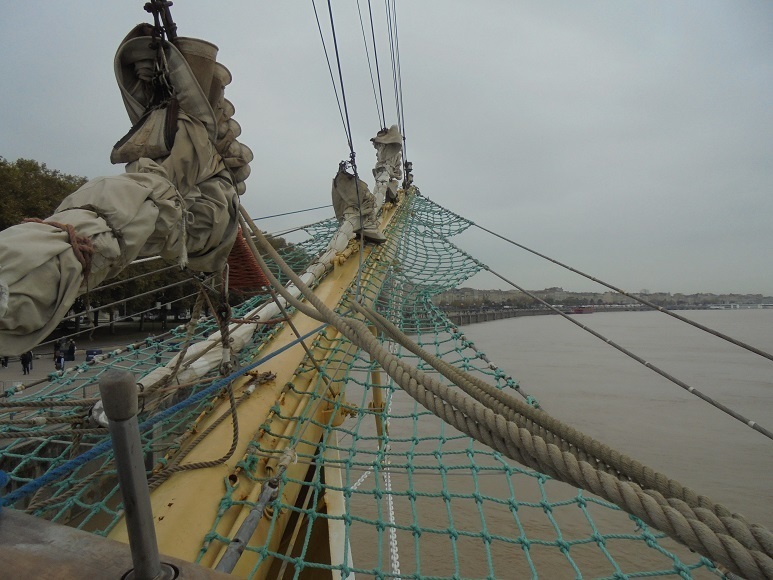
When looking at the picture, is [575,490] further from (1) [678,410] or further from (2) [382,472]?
(1) [678,410]

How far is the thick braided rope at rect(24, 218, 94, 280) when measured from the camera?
0.80 meters

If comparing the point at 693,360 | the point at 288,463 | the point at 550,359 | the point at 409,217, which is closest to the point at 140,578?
the point at 288,463

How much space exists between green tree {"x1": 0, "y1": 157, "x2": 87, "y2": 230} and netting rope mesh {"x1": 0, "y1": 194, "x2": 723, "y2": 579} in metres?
7.68

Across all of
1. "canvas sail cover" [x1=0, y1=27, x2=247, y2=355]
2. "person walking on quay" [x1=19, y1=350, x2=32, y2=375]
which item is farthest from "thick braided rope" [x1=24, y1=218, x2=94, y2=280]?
"person walking on quay" [x1=19, y1=350, x2=32, y2=375]

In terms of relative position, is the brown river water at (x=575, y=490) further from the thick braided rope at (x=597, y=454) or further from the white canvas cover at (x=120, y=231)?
the white canvas cover at (x=120, y=231)

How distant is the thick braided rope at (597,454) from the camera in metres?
0.81

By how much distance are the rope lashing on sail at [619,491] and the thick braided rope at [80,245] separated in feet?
2.23

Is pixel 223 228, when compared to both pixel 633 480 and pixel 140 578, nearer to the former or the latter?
pixel 140 578

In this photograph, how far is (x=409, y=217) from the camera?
552cm

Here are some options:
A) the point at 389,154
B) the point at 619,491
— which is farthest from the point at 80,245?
the point at 389,154

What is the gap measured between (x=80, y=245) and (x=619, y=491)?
1046mm

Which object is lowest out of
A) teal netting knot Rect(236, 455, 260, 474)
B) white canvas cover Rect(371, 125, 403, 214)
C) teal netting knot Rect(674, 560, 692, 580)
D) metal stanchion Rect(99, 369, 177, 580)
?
teal netting knot Rect(674, 560, 692, 580)

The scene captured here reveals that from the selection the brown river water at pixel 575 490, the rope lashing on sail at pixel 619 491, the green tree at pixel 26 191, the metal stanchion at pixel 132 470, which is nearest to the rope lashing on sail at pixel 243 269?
the rope lashing on sail at pixel 619 491

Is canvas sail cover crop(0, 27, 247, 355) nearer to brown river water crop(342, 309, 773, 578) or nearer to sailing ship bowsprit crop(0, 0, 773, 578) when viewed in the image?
sailing ship bowsprit crop(0, 0, 773, 578)
